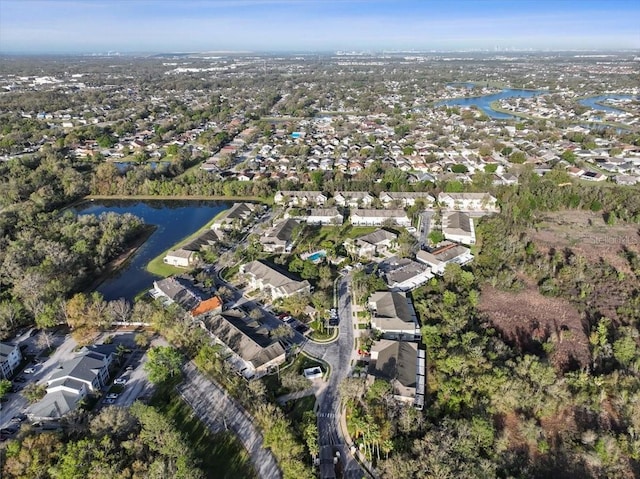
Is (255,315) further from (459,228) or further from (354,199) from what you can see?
(354,199)

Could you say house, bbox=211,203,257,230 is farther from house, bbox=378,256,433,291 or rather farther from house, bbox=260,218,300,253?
house, bbox=378,256,433,291

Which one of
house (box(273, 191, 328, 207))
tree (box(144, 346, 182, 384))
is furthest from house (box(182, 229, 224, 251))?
tree (box(144, 346, 182, 384))

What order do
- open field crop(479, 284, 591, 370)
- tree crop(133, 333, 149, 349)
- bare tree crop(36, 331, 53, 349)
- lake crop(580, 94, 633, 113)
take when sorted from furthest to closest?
lake crop(580, 94, 633, 113) < tree crop(133, 333, 149, 349) < bare tree crop(36, 331, 53, 349) < open field crop(479, 284, 591, 370)

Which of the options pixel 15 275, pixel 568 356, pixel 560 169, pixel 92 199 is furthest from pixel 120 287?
pixel 560 169

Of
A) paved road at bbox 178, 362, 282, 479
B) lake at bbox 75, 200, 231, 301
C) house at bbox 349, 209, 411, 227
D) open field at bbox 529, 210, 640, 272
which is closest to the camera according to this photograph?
paved road at bbox 178, 362, 282, 479

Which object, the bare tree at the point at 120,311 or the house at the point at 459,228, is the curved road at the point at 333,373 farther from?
the house at the point at 459,228

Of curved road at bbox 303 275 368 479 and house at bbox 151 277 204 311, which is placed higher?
house at bbox 151 277 204 311

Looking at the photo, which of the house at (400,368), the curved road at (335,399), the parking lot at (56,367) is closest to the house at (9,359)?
the parking lot at (56,367)
